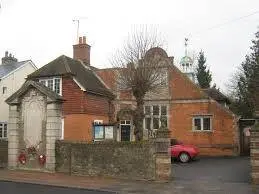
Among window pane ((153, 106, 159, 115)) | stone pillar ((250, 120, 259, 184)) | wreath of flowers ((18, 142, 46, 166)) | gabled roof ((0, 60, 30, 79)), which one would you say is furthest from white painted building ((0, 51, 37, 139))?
stone pillar ((250, 120, 259, 184))

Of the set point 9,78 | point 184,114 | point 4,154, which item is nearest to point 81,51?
point 9,78

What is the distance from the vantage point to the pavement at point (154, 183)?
17.0m

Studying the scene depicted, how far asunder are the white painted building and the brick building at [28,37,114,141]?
368 inches

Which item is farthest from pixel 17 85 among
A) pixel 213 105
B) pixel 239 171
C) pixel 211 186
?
pixel 211 186

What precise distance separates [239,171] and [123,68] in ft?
38.8

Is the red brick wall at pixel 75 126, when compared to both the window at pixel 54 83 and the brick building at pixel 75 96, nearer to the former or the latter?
the brick building at pixel 75 96

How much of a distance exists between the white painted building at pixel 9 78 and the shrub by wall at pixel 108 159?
2185 centimetres

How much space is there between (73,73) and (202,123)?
460 inches

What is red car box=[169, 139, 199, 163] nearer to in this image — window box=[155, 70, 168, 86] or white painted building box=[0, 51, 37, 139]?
window box=[155, 70, 168, 86]

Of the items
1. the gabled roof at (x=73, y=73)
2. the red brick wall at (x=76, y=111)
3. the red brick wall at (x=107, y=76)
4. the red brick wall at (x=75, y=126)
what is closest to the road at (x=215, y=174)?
the red brick wall at (x=75, y=126)

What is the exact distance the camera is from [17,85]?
4575 cm

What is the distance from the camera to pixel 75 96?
110 ft

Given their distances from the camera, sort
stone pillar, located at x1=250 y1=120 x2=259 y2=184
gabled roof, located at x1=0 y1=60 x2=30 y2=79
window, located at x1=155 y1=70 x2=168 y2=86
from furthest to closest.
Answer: gabled roof, located at x1=0 y1=60 x2=30 y2=79 < window, located at x1=155 y1=70 x2=168 y2=86 < stone pillar, located at x1=250 y1=120 x2=259 y2=184

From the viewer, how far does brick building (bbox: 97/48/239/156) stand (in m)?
36.3
